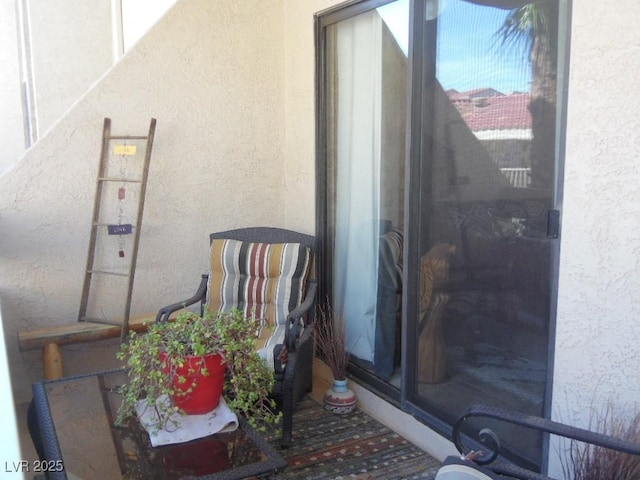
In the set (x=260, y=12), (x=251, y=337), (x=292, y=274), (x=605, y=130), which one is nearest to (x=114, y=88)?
(x=260, y=12)

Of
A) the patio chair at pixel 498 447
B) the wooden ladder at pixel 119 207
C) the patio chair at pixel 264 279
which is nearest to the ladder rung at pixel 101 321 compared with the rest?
the wooden ladder at pixel 119 207

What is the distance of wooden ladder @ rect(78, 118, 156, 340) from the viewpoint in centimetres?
354

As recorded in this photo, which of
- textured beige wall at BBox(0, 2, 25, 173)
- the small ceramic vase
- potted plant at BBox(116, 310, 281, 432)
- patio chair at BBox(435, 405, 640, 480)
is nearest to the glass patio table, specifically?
potted plant at BBox(116, 310, 281, 432)

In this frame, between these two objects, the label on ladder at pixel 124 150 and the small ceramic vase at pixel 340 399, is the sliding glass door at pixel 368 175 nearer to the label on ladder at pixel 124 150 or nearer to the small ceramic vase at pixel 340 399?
the small ceramic vase at pixel 340 399

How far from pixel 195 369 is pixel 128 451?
13.2 inches

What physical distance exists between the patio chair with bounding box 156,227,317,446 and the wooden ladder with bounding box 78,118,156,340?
1.39 feet

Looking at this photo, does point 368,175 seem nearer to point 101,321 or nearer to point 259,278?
point 259,278

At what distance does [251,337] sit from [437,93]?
1475 millimetres

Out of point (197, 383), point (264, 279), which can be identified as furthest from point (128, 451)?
point (264, 279)

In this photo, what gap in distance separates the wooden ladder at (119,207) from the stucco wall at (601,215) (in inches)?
94.8

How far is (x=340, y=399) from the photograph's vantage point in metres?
3.45

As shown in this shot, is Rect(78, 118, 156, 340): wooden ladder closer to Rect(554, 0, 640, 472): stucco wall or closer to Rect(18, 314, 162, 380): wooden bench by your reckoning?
Rect(18, 314, 162, 380): wooden bench

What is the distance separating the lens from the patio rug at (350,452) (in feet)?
9.30

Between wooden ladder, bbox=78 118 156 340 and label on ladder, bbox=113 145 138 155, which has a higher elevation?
label on ladder, bbox=113 145 138 155
